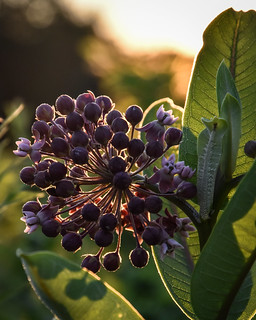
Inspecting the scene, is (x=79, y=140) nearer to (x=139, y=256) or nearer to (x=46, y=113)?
(x=46, y=113)

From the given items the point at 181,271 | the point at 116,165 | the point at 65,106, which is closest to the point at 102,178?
the point at 116,165

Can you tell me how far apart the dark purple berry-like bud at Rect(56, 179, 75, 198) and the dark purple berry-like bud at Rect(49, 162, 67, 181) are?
0.01 metres

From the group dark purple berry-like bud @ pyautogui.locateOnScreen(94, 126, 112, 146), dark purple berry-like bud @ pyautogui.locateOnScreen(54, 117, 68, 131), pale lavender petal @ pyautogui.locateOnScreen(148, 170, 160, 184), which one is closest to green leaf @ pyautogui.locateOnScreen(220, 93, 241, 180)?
pale lavender petal @ pyautogui.locateOnScreen(148, 170, 160, 184)

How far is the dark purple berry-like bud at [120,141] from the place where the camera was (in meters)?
1.04

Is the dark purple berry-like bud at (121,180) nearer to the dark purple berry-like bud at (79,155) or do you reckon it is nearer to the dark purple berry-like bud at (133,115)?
the dark purple berry-like bud at (79,155)

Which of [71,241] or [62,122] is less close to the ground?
[62,122]

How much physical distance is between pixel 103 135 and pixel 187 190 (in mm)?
193

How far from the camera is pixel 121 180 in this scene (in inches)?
39.0

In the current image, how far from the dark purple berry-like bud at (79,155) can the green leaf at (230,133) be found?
24 cm

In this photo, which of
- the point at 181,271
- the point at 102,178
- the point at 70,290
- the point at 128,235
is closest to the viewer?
the point at 70,290

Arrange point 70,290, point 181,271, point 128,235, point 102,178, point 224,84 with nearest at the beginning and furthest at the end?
1. point 70,290
2. point 224,84
3. point 102,178
4. point 181,271
5. point 128,235

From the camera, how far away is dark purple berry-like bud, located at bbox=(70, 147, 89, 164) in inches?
39.8

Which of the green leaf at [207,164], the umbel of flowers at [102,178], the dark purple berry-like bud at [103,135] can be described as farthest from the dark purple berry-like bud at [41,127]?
the green leaf at [207,164]

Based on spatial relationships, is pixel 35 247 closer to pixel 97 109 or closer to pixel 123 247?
pixel 123 247
